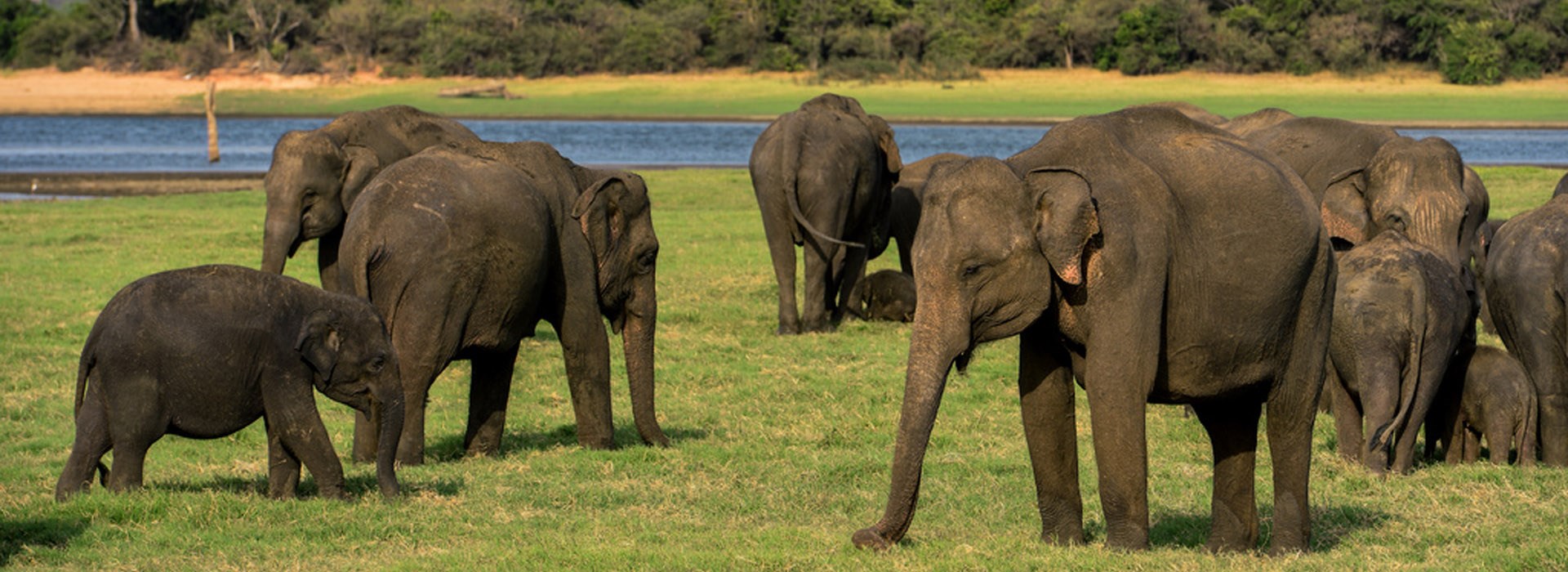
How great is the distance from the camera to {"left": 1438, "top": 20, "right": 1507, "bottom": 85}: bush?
69.8 metres

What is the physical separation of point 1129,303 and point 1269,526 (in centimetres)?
233

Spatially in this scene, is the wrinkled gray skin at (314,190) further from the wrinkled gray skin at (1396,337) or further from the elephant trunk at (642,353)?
the wrinkled gray skin at (1396,337)

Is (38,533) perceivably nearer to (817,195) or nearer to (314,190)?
(314,190)

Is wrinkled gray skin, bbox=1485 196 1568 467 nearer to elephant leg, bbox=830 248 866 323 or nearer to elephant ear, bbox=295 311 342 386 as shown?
elephant ear, bbox=295 311 342 386

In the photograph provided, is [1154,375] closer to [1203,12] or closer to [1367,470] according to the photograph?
[1367,470]

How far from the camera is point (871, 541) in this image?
7.29 m

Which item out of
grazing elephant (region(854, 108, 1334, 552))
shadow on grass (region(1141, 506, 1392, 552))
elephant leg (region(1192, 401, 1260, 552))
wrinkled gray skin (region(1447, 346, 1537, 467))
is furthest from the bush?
grazing elephant (region(854, 108, 1334, 552))

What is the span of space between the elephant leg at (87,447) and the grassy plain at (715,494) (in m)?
0.11

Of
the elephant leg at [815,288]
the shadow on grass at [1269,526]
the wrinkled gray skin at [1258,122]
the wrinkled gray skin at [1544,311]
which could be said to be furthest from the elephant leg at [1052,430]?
the elephant leg at [815,288]

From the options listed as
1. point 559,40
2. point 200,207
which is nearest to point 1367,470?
point 200,207

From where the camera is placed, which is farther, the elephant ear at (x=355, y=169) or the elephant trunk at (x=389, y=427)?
the elephant ear at (x=355, y=169)

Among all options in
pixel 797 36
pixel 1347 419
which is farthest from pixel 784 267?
pixel 797 36

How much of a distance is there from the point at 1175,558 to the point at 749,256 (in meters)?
16.1

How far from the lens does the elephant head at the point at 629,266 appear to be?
11227 mm
